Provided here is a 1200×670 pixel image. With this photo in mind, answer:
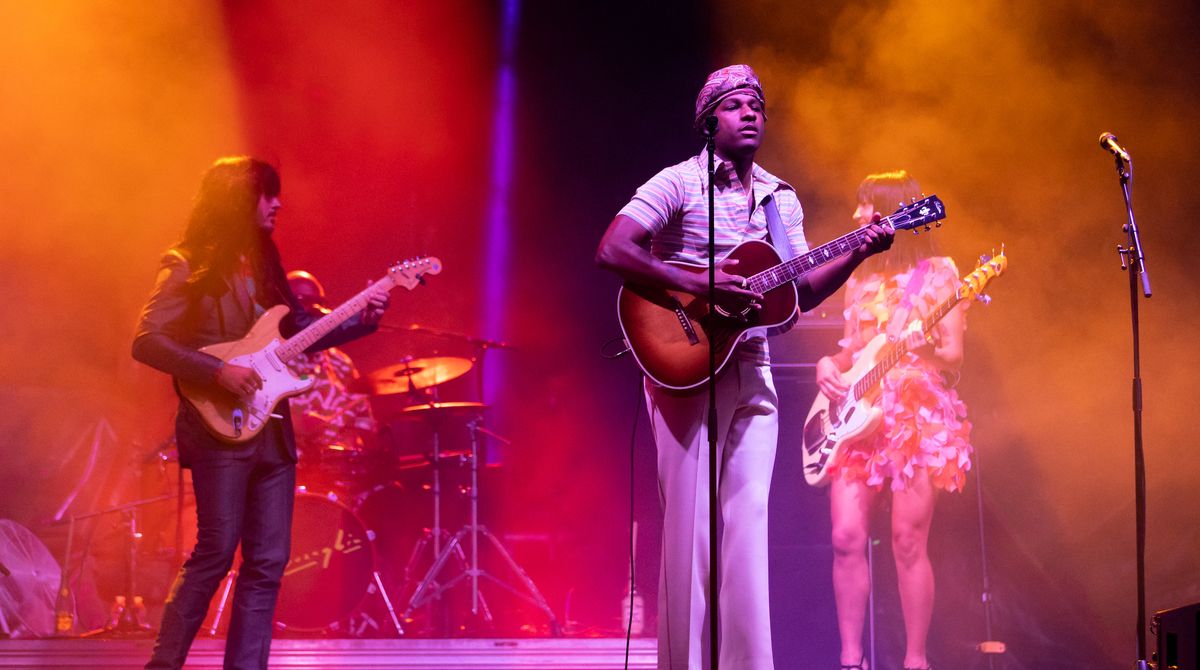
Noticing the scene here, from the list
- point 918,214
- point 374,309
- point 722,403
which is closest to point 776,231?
point 918,214

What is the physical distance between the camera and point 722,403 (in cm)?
361

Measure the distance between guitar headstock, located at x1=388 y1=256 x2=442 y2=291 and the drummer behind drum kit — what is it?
2168 millimetres

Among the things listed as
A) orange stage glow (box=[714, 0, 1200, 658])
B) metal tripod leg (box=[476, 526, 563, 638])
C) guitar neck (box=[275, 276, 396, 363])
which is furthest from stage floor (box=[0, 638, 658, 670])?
orange stage glow (box=[714, 0, 1200, 658])

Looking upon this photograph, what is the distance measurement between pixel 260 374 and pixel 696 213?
2.05 meters

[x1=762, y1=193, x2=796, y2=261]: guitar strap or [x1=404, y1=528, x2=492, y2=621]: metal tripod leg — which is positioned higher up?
[x1=762, y1=193, x2=796, y2=261]: guitar strap

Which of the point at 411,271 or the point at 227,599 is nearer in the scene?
the point at 411,271

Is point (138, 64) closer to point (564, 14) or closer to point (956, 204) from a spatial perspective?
point (564, 14)

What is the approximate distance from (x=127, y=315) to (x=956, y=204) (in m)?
6.77

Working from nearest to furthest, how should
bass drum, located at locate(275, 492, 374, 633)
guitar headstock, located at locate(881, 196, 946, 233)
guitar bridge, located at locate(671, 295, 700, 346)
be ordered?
guitar bridge, located at locate(671, 295, 700, 346)
guitar headstock, located at locate(881, 196, 946, 233)
bass drum, located at locate(275, 492, 374, 633)

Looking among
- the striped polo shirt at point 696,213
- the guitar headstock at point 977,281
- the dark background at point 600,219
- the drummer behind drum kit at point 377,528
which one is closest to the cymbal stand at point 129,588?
the dark background at point 600,219

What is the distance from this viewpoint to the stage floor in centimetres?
501

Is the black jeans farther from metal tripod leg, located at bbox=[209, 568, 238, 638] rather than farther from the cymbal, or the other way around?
the cymbal

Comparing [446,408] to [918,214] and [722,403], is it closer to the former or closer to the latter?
[722,403]

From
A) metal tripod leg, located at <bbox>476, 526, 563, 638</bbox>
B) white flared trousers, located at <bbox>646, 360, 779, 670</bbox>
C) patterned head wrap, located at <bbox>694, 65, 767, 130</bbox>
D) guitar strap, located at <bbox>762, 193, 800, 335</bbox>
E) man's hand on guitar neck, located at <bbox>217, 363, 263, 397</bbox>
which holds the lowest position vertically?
metal tripod leg, located at <bbox>476, 526, 563, 638</bbox>
